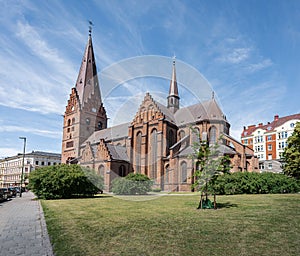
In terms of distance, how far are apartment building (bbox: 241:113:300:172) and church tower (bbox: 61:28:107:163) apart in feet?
147

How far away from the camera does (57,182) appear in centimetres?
2575

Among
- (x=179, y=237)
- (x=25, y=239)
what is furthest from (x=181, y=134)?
(x=25, y=239)

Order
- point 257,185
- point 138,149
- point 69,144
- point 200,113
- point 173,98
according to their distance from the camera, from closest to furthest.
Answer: point 257,185, point 200,113, point 138,149, point 173,98, point 69,144

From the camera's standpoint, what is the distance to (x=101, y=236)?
8.32 m

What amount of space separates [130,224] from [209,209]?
6264 mm

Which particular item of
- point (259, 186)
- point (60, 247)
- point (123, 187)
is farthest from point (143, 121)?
point (60, 247)

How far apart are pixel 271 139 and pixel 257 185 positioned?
48196 millimetres

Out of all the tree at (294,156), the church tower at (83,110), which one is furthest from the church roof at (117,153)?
the tree at (294,156)

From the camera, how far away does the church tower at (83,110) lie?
62.6m

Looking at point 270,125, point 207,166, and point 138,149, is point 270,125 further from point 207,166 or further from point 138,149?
point 207,166

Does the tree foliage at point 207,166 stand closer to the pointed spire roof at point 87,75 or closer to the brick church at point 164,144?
the brick church at point 164,144

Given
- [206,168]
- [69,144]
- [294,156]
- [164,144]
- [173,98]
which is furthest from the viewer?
[69,144]

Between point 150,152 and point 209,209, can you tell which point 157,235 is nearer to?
point 209,209

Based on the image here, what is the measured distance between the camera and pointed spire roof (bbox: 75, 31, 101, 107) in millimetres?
Answer: 62094
